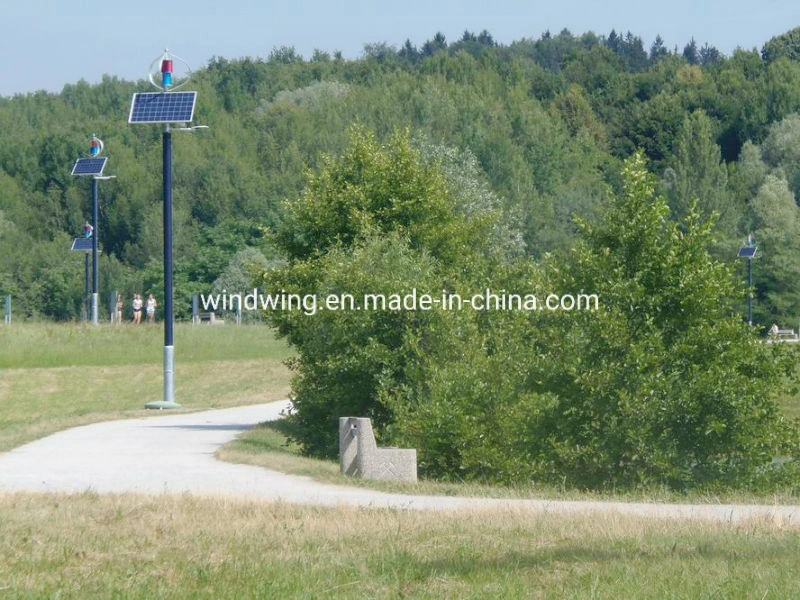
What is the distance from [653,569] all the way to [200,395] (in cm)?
3042

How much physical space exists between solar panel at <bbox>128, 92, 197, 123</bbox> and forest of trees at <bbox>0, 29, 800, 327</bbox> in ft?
143

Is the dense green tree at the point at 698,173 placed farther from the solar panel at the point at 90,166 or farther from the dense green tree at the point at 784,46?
the dense green tree at the point at 784,46

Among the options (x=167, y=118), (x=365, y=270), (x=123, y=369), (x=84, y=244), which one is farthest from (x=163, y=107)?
(x=84, y=244)

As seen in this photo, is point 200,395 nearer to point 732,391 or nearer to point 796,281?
point 732,391

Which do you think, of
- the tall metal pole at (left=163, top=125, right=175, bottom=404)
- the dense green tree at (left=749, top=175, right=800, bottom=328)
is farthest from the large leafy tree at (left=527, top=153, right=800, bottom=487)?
the dense green tree at (left=749, top=175, right=800, bottom=328)

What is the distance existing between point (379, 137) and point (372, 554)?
339ft

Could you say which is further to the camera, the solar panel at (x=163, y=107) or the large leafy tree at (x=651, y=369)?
the solar panel at (x=163, y=107)

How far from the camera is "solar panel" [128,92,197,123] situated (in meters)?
29.5

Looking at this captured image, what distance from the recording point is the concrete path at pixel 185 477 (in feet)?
44.5

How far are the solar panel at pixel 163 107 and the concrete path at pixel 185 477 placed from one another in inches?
292

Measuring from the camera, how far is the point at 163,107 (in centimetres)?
3009

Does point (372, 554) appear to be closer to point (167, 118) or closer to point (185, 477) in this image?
point (185, 477)

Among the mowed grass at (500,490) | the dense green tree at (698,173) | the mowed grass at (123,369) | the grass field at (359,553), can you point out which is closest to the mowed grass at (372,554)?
the grass field at (359,553)

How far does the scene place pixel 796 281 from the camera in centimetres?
7294
